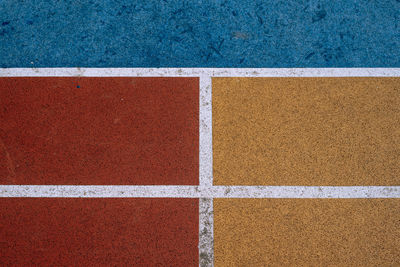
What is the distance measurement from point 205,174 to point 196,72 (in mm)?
1095

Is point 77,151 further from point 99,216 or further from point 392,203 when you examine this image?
point 392,203

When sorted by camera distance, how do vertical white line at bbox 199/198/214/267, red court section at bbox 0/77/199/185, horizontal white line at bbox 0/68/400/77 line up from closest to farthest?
1. vertical white line at bbox 199/198/214/267
2. red court section at bbox 0/77/199/185
3. horizontal white line at bbox 0/68/400/77

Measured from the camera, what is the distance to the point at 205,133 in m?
2.64

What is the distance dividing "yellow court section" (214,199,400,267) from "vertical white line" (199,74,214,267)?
→ 6 centimetres

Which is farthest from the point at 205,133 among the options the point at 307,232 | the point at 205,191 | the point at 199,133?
the point at 307,232

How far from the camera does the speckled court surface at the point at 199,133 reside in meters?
2.52

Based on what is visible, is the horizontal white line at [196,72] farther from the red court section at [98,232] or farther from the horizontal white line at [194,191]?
the red court section at [98,232]

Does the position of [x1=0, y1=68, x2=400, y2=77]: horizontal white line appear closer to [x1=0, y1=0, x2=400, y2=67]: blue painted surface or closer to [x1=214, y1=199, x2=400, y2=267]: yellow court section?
[x1=0, y1=0, x2=400, y2=67]: blue painted surface

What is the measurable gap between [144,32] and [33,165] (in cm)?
182

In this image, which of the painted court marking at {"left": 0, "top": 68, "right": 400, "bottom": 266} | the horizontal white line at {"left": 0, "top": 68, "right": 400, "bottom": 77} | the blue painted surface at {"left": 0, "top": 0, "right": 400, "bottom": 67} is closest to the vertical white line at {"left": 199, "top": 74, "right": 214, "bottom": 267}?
the painted court marking at {"left": 0, "top": 68, "right": 400, "bottom": 266}

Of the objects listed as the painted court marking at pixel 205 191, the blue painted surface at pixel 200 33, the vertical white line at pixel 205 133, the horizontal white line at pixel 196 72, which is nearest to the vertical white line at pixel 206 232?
the painted court marking at pixel 205 191

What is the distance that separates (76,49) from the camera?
280 cm

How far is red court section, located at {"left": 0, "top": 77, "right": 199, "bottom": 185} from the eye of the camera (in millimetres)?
2592

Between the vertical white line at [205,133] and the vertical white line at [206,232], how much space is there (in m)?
0.20
